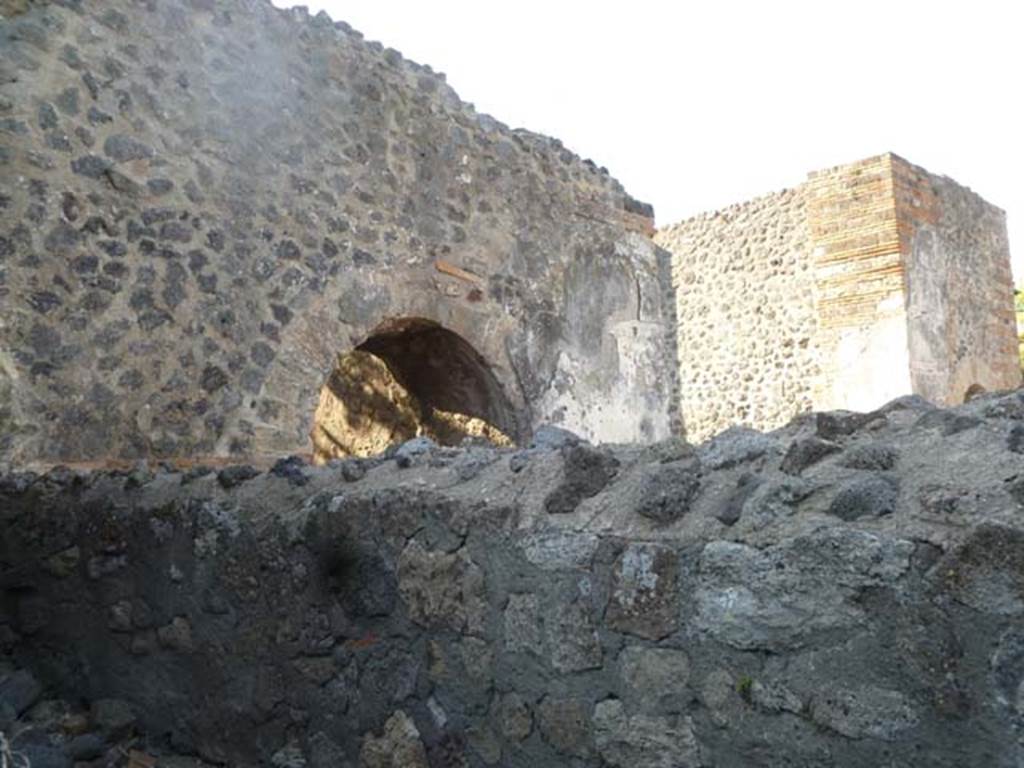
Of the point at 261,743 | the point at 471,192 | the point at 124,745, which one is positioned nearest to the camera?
the point at 261,743

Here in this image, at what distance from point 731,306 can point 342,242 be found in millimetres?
8398

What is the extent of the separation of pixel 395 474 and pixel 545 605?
2.41ft

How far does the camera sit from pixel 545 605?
1.92 meters

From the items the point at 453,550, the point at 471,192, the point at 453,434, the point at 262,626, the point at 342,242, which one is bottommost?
the point at 262,626

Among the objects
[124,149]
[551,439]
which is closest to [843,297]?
[124,149]

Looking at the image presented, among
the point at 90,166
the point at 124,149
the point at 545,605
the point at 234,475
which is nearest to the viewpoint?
the point at 545,605

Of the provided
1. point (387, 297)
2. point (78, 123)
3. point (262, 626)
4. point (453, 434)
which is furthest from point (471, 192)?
point (262, 626)

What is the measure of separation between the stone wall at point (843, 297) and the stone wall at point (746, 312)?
0.06 ft

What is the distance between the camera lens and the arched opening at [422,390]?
5.91 meters

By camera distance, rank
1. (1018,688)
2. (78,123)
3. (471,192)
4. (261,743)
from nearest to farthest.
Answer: (1018,688)
(261,743)
(78,123)
(471,192)

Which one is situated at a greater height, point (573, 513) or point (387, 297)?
point (387, 297)

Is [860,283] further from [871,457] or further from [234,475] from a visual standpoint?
[871,457]

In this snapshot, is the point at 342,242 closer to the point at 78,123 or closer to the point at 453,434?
the point at 78,123

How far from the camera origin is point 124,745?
286 centimetres
